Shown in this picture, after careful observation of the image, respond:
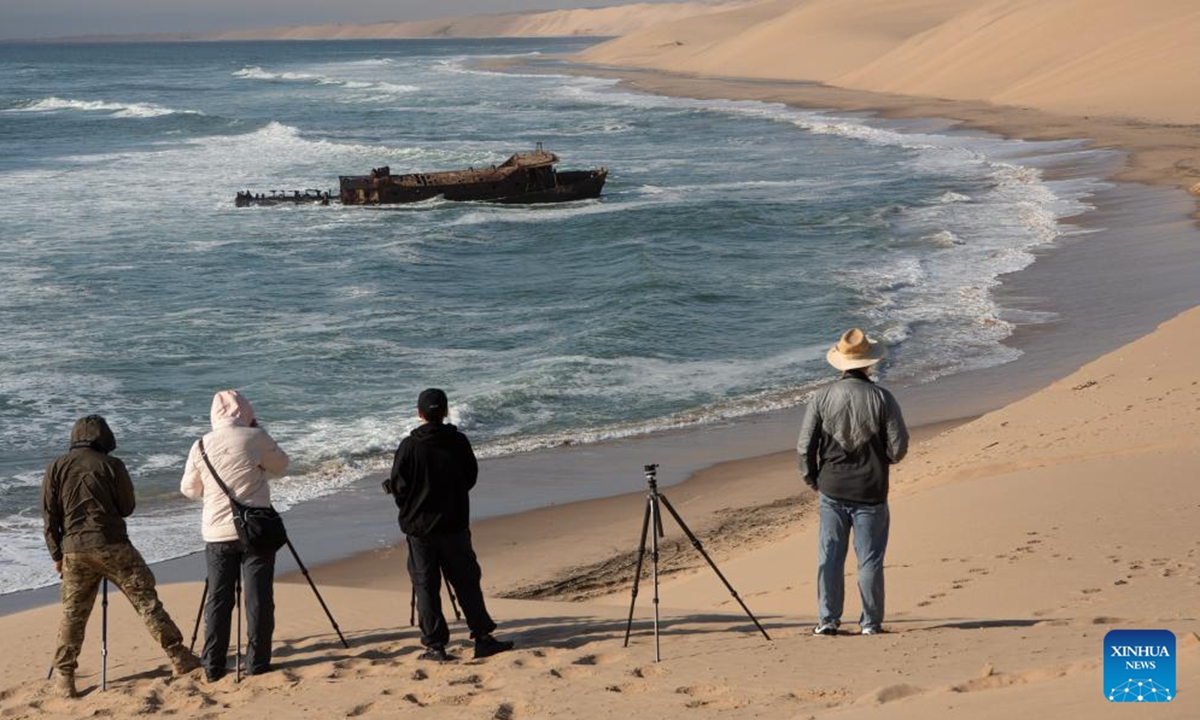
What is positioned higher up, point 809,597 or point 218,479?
Result: point 218,479

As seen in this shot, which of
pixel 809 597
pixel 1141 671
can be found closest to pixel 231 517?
Result: pixel 809 597

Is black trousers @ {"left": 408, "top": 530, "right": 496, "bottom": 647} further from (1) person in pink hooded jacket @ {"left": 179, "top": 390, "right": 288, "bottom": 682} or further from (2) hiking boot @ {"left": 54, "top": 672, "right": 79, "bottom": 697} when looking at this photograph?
(2) hiking boot @ {"left": 54, "top": 672, "right": 79, "bottom": 697}

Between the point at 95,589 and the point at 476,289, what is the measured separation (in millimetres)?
20516

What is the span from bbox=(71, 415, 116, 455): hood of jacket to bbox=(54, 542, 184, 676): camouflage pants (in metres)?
0.50

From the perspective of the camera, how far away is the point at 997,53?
76.5m

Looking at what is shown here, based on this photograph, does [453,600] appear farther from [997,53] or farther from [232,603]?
[997,53]

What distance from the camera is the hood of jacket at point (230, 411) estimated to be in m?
7.26

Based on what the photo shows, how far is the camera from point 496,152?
5766cm

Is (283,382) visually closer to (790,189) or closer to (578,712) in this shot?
(578,712)

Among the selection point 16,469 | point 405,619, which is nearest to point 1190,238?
point 16,469

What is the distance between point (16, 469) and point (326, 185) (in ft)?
110

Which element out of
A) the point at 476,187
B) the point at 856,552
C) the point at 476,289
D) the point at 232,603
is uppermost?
the point at 476,187

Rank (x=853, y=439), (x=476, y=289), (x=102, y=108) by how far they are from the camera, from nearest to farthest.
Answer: (x=853, y=439)
(x=476, y=289)
(x=102, y=108)

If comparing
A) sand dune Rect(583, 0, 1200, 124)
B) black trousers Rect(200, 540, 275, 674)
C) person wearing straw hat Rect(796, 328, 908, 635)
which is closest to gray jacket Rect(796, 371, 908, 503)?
person wearing straw hat Rect(796, 328, 908, 635)
